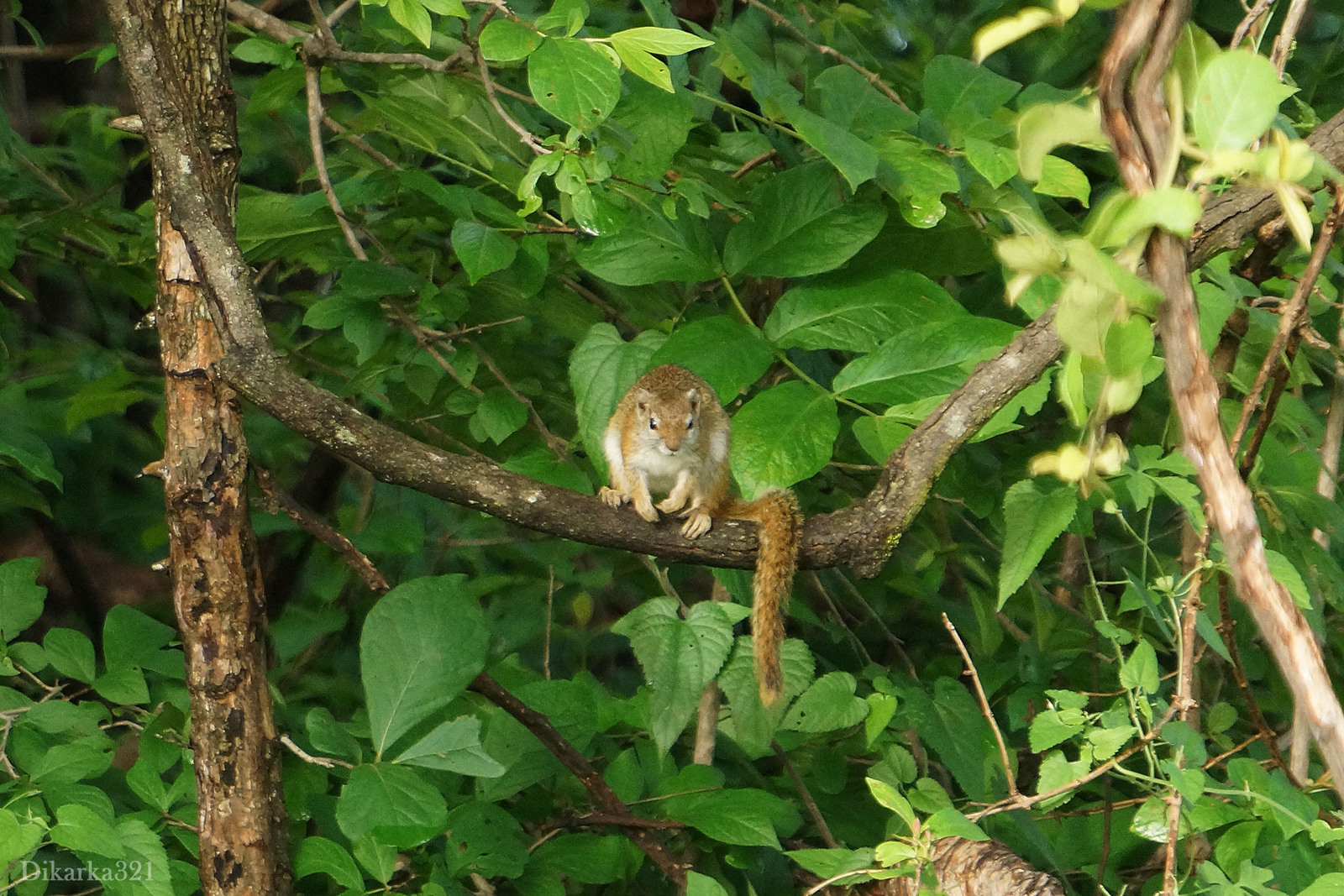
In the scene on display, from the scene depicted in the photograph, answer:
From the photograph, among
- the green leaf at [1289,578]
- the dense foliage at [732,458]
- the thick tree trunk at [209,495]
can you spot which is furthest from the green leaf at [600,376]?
the green leaf at [1289,578]

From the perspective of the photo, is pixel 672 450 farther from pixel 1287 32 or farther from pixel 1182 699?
pixel 1287 32

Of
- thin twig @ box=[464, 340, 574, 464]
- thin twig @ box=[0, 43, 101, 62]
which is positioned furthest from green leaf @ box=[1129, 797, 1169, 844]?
thin twig @ box=[0, 43, 101, 62]

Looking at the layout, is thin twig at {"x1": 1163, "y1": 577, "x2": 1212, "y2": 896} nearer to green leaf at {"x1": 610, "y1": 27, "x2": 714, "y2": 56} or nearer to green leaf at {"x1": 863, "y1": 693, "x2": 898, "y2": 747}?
green leaf at {"x1": 863, "y1": 693, "x2": 898, "y2": 747}

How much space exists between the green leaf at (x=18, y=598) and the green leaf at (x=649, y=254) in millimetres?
849

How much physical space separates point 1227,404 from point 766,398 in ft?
2.28

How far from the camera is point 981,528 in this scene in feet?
8.14

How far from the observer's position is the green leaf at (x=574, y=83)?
102cm

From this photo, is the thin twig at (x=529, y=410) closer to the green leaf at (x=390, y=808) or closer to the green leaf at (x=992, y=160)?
the green leaf at (x=390, y=808)

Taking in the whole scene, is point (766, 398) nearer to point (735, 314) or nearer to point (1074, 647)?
point (735, 314)

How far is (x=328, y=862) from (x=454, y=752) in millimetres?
218

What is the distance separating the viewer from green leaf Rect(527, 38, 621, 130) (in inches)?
40.3

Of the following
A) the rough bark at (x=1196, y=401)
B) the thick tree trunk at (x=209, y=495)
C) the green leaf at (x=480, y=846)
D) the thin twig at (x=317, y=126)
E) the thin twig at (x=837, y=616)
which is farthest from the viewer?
the thin twig at (x=837, y=616)

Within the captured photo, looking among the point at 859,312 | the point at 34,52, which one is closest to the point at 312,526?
the point at 859,312

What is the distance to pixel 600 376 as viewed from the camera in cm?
143
